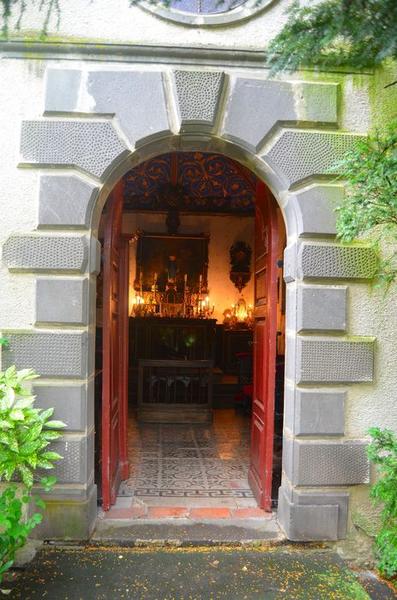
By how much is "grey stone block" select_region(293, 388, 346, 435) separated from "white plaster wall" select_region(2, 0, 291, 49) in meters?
2.69

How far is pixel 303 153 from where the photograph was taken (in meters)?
3.70

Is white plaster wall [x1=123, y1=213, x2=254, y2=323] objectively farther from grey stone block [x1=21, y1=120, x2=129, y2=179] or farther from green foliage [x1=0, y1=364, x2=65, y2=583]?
green foliage [x1=0, y1=364, x2=65, y2=583]

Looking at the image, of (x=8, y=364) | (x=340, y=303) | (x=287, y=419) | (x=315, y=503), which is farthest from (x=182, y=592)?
(x=340, y=303)

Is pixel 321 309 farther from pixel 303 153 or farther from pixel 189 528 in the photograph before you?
pixel 189 528

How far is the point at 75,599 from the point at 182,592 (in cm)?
66

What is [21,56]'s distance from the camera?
361 cm

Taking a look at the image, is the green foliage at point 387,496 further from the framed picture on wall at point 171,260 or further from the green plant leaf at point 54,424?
the framed picture on wall at point 171,260

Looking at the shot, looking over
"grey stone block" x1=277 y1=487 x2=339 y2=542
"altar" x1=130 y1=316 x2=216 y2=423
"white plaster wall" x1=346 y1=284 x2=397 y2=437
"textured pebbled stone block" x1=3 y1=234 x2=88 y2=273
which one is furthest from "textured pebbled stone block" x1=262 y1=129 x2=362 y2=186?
"altar" x1=130 y1=316 x2=216 y2=423

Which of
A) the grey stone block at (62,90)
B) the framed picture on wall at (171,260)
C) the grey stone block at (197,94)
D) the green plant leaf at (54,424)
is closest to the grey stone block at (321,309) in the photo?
the grey stone block at (197,94)

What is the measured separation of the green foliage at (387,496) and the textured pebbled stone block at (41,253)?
8.15 ft

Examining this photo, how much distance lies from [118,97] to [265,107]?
111 centimetres

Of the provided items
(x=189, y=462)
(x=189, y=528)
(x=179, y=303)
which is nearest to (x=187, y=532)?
(x=189, y=528)

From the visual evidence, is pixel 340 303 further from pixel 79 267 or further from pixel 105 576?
pixel 105 576

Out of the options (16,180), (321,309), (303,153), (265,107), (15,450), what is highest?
(265,107)
